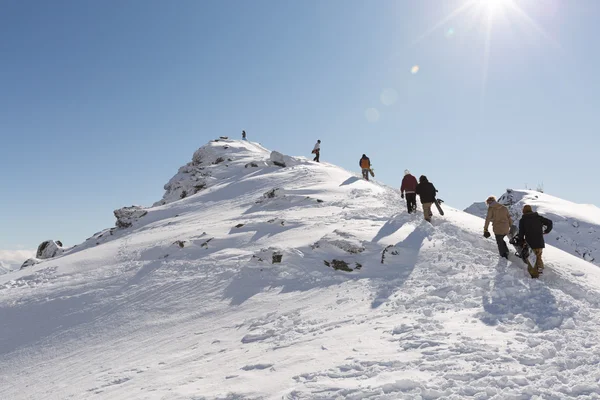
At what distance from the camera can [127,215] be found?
86.6ft

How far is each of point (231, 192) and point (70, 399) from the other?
2198 cm

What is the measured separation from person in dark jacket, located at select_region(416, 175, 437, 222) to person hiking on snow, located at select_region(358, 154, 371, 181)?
496 inches

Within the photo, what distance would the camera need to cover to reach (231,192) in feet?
93.2

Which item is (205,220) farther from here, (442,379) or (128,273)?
(442,379)

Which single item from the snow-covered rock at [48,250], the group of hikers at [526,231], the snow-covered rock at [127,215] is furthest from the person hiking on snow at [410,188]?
the snow-covered rock at [48,250]

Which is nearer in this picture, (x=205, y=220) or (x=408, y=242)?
(x=408, y=242)

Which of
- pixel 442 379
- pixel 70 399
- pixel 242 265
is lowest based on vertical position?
pixel 70 399

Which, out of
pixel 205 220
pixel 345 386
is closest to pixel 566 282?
pixel 345 386

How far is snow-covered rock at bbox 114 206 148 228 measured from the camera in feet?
84.6

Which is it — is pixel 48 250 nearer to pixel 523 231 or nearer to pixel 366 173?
pixel 366 173

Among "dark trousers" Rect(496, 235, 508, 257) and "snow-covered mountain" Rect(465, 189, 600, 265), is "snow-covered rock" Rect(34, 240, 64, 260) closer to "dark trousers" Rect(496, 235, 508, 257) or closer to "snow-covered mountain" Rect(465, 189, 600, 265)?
"dark trousers" Rect(496, 235, 508, 257)

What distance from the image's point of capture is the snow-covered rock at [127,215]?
2580 centimetres

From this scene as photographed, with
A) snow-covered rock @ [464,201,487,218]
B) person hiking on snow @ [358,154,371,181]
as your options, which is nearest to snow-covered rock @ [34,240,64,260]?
person hiking on snow @ [358,154,371,181]

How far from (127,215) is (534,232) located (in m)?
24.9
